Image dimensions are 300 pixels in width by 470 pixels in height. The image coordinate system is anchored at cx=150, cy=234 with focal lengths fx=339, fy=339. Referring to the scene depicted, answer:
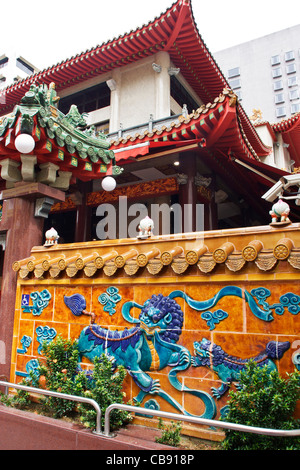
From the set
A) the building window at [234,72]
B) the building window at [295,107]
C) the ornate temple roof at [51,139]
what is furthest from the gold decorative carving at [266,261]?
the building window at [234,72]

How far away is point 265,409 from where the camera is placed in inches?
106

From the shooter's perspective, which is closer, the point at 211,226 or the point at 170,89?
the point at 211,226

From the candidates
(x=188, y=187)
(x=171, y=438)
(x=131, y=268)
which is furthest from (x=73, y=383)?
(x=188, y=187)

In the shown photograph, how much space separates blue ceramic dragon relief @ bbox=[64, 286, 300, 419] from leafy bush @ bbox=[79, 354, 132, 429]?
0.21 metres

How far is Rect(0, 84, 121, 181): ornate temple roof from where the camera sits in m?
4.66

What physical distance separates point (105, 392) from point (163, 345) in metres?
0.74

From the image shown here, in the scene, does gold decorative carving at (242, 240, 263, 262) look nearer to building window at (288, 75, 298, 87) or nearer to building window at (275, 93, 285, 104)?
building window at (275, 93, 285, 104)

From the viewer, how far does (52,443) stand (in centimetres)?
336

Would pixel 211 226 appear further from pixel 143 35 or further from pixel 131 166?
pixel 143 35

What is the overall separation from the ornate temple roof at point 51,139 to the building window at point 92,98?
6355mm

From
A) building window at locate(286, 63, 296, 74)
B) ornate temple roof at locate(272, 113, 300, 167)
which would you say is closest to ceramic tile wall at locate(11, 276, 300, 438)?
ornate temple roof at locate(272, 113, 300, 167)

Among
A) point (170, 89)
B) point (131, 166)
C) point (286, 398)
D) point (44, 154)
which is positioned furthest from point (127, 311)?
point (170, 89)
